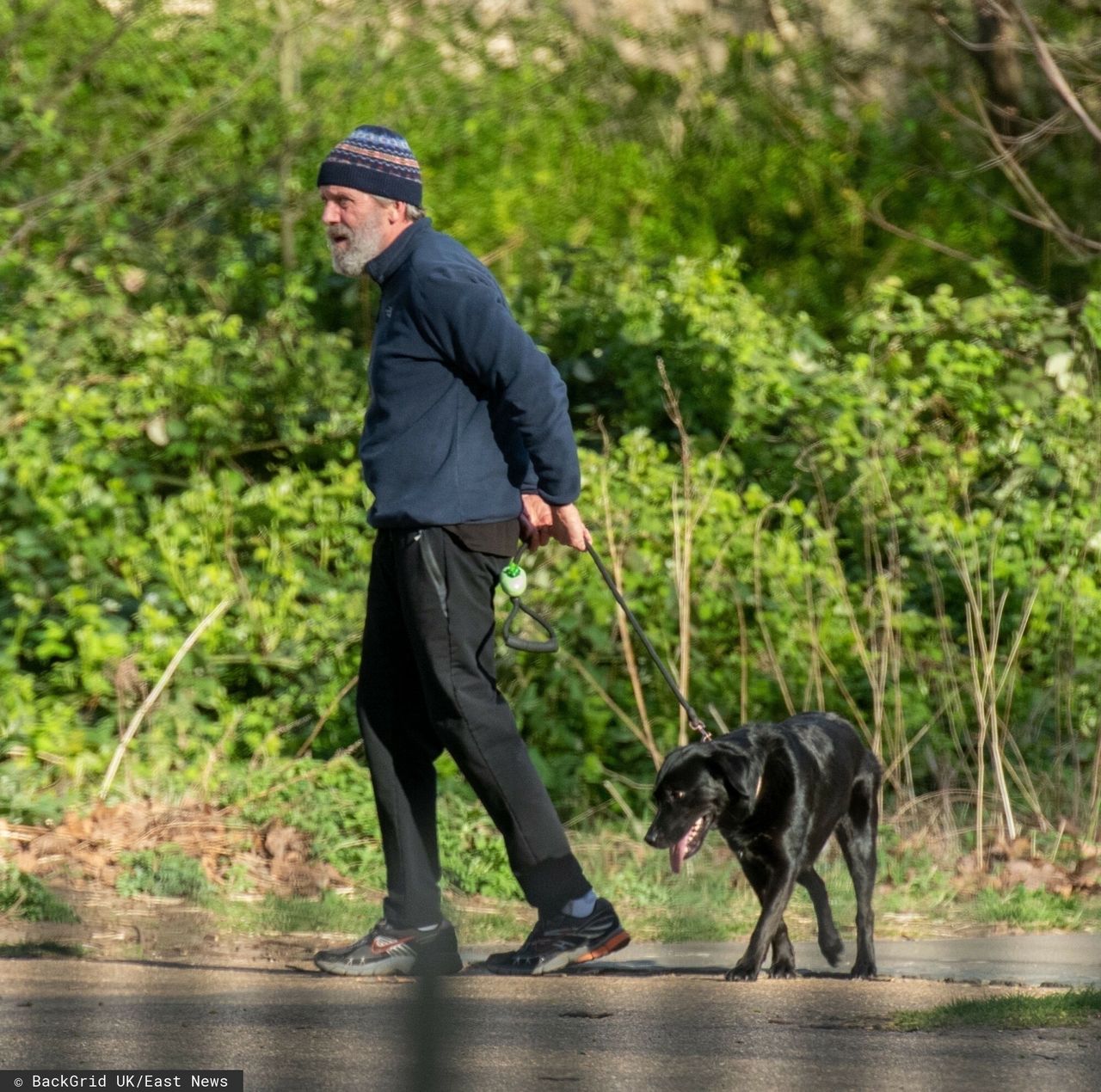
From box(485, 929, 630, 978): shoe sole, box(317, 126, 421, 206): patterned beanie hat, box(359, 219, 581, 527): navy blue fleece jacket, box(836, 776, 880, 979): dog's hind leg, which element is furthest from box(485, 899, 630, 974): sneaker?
box(317, 126, 421, 206): patterned beanie hat

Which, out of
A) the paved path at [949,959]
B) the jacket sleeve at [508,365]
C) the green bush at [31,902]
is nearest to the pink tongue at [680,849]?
the paved path at [949,959]

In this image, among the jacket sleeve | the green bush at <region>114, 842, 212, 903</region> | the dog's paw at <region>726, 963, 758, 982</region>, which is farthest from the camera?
the green bush at <region>114, 842, 212, 903</region>

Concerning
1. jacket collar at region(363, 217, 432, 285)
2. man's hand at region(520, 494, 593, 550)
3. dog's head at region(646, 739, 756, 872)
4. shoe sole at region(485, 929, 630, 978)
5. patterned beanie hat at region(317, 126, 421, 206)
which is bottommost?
shoe sole at region(485, 929, 630, 978)

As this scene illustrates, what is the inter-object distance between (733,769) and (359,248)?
→ 1651 millimetres

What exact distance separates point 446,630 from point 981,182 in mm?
8589

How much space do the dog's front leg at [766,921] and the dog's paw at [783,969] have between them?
3.5 inches

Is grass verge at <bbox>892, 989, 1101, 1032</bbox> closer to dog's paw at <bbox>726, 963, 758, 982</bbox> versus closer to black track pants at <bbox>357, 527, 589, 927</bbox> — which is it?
dog's paw at <bbox>726, 963, 758, 982</bbox>

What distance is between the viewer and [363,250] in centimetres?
484

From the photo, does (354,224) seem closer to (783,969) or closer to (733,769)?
(733,769)

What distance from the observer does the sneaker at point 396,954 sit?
4809mm

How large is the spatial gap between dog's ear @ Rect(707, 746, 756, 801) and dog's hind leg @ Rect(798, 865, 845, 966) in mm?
370

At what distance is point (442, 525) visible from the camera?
15.4 feet

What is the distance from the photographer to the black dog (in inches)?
196

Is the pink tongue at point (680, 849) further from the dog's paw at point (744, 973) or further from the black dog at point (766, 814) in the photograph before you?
the dog's paw at point (744, 973)
